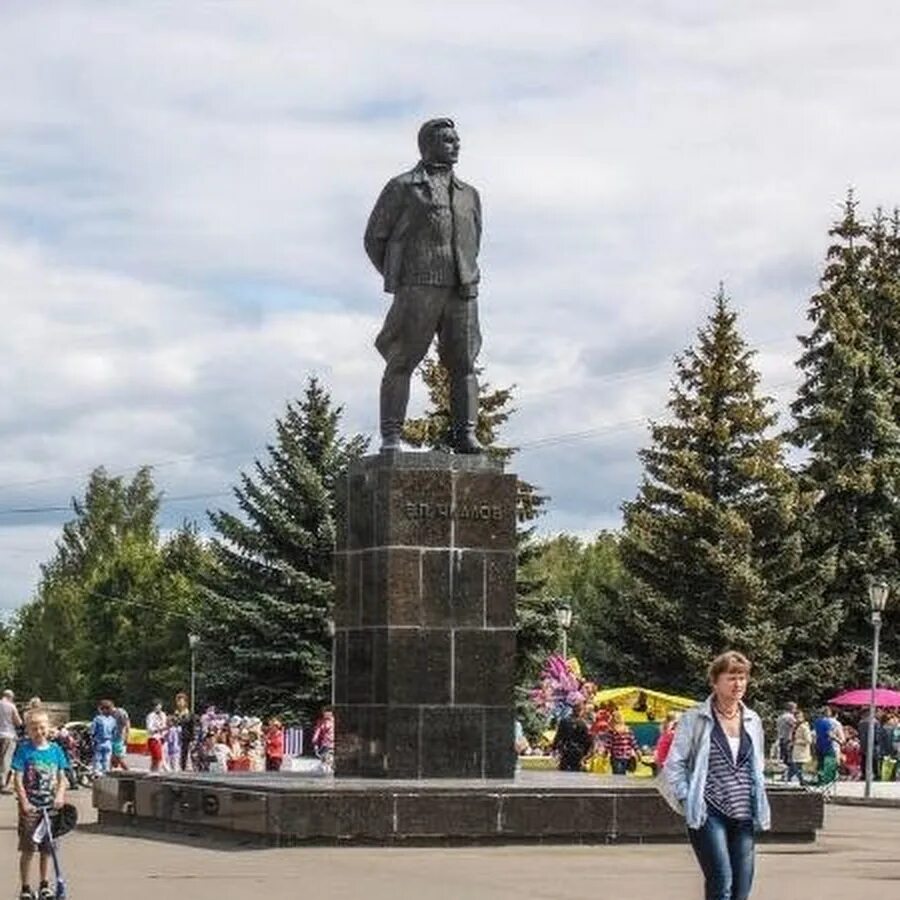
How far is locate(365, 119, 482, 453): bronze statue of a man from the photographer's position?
2223cm

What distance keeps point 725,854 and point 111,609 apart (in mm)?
96866

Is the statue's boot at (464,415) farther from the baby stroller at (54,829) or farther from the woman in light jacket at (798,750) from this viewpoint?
the woman in light jacket at (798,750)

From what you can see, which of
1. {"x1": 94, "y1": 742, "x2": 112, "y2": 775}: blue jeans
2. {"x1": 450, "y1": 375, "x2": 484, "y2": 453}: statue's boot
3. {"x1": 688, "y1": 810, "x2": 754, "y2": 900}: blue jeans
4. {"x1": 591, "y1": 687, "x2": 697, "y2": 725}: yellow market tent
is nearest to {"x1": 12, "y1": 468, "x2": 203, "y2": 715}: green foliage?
{"x1": 591, "y1": 687, "x2": 697, "y2": 725}: yellow market tent

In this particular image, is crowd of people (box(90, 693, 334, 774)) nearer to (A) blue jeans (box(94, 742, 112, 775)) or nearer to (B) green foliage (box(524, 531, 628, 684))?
(A) blue jeans (box(94, 742, 112, 775))

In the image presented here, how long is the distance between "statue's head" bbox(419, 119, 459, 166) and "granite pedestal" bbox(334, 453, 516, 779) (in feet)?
8.87

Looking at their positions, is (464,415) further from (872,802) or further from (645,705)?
(645,705)

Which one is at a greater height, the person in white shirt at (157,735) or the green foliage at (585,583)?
the green foliage at (585,583)

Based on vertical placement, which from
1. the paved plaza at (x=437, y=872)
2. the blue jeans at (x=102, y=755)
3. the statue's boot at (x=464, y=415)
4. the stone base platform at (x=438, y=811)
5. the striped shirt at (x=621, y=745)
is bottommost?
the paved plaza at (x=437, y=872)

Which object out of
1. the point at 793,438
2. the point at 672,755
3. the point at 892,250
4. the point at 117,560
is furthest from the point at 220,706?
the point at 117,560

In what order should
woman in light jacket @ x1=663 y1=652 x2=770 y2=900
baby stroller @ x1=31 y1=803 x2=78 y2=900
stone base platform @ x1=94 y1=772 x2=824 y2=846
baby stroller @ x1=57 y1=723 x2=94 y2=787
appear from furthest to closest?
baby stroller @ x1=57 y1=723 x2=94 y2=787, stone base platform @ x1=94 y1=772 x2=824 y2=846, baby stroller @ x1=31 y1=803 x2=78 y2=900, woman in light jacket @ x1=663 y1=652 x2=770 y2=900

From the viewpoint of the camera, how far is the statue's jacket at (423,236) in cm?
2222

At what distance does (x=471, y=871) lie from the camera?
17.8 meters

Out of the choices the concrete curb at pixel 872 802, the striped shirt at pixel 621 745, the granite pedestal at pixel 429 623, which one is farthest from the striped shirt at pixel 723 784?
the concrete curb at pixel 872 802

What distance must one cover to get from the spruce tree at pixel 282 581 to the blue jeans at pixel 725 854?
4111 cm
